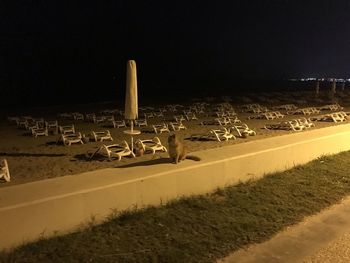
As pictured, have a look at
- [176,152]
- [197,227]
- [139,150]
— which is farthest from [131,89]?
[197,227]

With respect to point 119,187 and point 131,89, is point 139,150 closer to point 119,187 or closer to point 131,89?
point 131,89

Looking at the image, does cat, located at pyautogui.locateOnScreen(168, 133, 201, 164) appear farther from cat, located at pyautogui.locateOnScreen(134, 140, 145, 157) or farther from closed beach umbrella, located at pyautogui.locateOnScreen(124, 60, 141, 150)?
cat, located at pyautogui.locateOnScreen(134, 140, 145, 157)

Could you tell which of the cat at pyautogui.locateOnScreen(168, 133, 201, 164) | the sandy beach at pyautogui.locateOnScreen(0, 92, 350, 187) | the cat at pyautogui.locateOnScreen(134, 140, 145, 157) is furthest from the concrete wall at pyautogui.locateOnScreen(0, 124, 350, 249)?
the cat at pyautogui.locateOnScreen(134, 140, 145, 157)

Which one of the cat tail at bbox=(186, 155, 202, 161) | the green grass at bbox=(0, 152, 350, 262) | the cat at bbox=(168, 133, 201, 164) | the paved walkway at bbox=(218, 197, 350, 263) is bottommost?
the paved walkway at bbox=(218, 197, 350, 263)

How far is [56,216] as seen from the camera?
228 inches

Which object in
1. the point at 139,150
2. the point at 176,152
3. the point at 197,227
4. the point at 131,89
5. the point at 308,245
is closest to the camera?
the point at 308,245

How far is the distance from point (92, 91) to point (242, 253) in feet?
106

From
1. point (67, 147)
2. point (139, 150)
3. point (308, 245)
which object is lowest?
point (308, 245)

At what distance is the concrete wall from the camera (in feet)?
18.2

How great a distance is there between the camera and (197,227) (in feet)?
21.2

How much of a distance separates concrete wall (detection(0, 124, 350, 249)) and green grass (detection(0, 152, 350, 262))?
0.49ft

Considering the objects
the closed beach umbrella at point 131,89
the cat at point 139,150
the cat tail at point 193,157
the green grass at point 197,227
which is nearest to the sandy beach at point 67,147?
the cat at point 139,150

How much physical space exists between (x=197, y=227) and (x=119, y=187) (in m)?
1.14

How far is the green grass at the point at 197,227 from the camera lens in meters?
5.50
